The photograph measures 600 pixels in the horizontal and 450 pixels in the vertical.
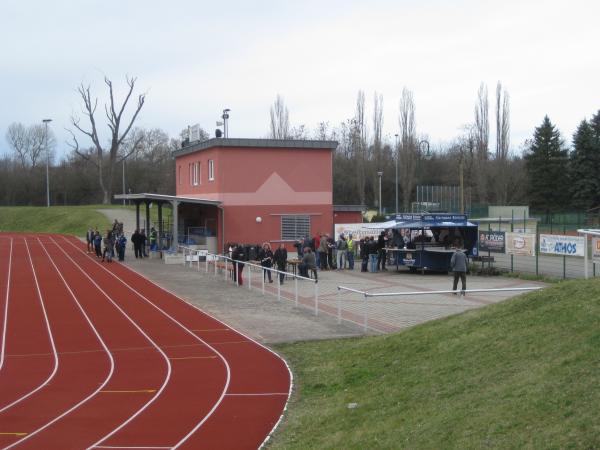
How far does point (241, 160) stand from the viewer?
38.9 m

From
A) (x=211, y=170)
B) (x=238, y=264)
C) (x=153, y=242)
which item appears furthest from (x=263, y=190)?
(x=238, y=264)

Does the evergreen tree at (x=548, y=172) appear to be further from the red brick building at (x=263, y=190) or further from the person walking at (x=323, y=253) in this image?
the person walking at (x=323, y=253)

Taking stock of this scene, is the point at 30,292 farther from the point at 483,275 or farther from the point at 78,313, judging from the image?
the point at 483,275

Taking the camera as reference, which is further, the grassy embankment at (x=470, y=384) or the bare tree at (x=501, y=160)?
the bare tree at (x=501, y=160)

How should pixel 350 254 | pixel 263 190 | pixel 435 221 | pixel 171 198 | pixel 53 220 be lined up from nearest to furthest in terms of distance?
pixel 435 221
pixel 350 254
pixel 171 198
pixel 263 190
pixel 53 220

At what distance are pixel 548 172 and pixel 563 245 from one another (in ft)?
140

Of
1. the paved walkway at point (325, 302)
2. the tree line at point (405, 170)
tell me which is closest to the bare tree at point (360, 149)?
the tree line at point (405, 170)

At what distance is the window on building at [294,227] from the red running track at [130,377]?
662 inches

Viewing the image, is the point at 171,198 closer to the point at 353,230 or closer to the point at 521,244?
the point at 353,230

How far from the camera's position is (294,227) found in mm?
39906

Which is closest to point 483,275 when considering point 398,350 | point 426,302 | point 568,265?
point 568,265

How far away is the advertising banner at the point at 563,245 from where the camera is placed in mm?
24125

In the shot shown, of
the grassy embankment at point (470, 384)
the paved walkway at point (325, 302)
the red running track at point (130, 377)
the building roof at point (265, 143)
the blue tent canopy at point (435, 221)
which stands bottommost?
the red running track at point (130, 377)

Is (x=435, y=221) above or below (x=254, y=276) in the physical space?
above
